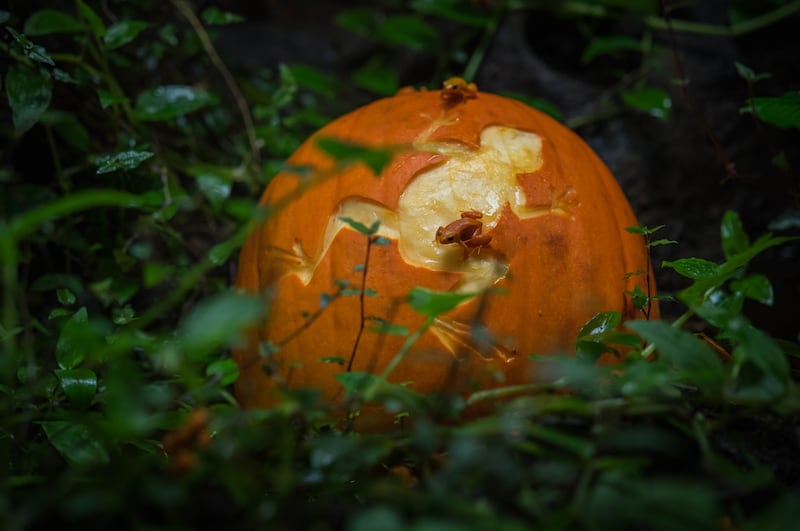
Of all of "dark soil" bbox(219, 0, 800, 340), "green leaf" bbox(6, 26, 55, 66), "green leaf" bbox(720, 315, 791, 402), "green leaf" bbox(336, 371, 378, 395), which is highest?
"green leaf" bbox(6, 26, 55, 66)

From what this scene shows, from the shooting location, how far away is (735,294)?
3.15 ft

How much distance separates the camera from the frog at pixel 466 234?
1.00 meters

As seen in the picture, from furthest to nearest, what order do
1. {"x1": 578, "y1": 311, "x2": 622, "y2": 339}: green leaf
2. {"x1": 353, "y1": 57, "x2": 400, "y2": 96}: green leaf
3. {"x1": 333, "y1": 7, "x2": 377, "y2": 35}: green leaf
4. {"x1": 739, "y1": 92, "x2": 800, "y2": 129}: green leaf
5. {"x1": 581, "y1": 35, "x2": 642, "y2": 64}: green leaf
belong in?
1. {"x1": 333, "y1": 7, "x2": 377, "y2": 35}: green leaf
2. {"x1": 353, "y1": 57, "x2": 400, "y2": 96}: green leaf
3. {"x1": 581, "y1": 35, "x2": 642, "y2": 64}: green leaf
4. {"x1": 739, "y1": 92, "x2": 800, "y2": 129}: green leaf
5. {"x1": 578, "y1": 311, "x2": 622, "y2": 339}: green leaf

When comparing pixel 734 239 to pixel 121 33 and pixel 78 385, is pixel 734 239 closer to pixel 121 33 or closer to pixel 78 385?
pixel 78 385

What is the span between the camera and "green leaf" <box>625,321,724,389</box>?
629mm

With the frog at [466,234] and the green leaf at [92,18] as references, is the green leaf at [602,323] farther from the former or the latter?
the green leaf at [92,18]

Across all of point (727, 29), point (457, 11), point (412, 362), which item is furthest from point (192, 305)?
point (727, 29)

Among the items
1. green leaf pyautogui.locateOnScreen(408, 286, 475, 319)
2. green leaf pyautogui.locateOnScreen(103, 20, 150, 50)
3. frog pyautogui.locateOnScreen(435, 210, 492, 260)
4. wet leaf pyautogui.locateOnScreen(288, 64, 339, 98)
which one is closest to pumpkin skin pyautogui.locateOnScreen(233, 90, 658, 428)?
frog pyautogui.locateOnScreen(435, 210, 492, 260)

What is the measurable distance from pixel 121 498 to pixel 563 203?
844 millimetres

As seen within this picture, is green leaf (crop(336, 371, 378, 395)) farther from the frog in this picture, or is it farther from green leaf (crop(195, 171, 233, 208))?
green leaf (crop(195, 171, 233, 208))

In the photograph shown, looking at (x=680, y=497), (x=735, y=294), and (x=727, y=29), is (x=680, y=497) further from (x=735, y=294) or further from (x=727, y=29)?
(x=727, y=29)

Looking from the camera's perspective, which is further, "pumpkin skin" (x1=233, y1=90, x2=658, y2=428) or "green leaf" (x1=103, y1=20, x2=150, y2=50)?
"green leaf" (x1=103, y1=20, x2=150, y2=50)

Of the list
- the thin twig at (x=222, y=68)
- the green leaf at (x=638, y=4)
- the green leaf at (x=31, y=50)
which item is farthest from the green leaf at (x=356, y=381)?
the green leaf at (x=638, y=4)

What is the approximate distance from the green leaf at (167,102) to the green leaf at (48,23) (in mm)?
206
